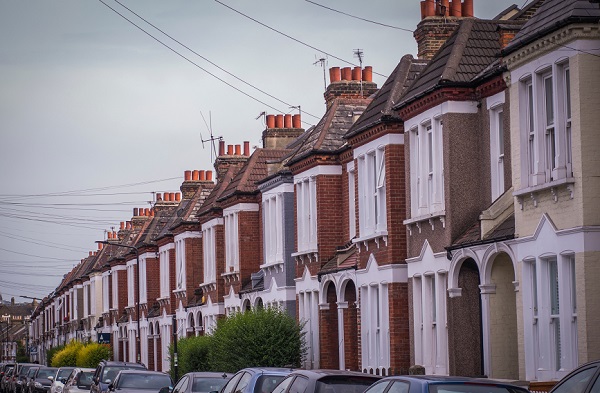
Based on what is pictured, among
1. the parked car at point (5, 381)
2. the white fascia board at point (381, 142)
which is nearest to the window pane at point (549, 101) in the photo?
the white fascia board at point (381, 142)

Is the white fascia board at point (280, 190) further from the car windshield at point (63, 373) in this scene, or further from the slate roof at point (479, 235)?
the slate roof at point (479, 235)

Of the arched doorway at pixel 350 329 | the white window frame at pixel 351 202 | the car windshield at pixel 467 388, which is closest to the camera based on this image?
the car windshield at pixel 467 388

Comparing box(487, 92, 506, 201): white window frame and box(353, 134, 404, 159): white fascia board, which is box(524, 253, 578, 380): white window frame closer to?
box(487, 92, 506, 201): white window frame

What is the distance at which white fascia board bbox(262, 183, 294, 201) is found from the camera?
41031mm

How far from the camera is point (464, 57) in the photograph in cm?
2817

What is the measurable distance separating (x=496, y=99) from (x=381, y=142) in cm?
551

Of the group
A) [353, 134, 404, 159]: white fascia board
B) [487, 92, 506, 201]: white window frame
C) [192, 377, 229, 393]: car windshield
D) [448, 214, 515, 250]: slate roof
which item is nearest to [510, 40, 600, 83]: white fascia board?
[487, 92, 506, 201]: white window frame

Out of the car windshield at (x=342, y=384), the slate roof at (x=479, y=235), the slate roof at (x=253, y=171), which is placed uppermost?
the slate roof at (x=253, y=171)

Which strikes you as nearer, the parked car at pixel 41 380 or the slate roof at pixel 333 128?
the slate roof at pixel 333 128

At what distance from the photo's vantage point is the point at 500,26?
2692cm

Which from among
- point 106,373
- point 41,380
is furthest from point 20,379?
point 106,373

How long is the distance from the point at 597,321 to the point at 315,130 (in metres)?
19.7

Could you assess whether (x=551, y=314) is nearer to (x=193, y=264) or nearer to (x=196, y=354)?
(x=196, y=354)

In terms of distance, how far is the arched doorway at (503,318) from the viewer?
25.4m
